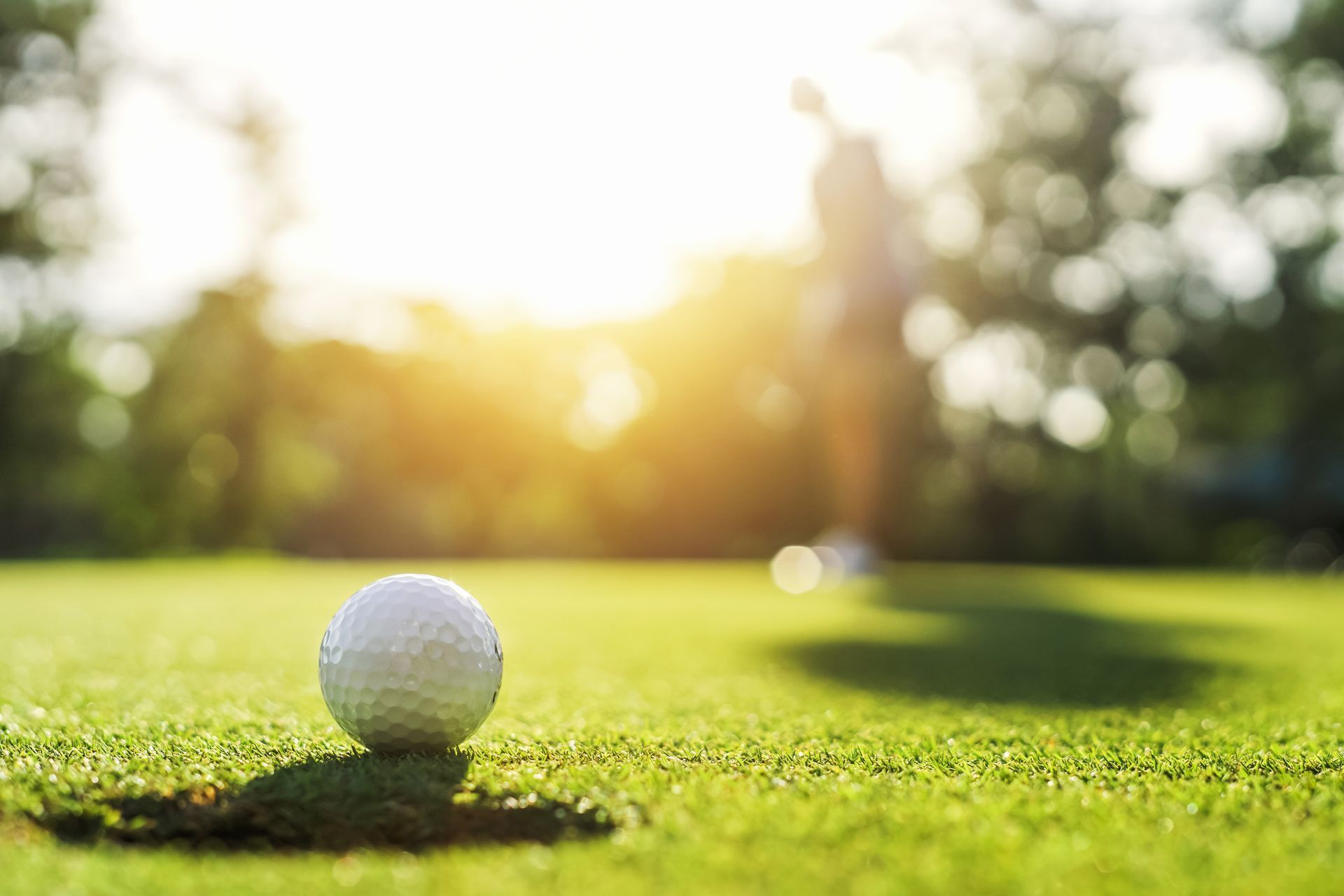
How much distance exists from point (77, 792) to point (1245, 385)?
2613cm

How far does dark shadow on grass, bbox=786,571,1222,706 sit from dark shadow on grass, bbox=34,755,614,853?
2.06 metres

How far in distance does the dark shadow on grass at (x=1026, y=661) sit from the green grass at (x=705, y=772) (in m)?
0.03

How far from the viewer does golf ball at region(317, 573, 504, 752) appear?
243 cm

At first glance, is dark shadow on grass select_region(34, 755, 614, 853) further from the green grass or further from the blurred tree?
the blurred tree

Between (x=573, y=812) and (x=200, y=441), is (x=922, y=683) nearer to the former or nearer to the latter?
(x=573, y=812)

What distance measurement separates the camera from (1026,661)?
15.4 ft

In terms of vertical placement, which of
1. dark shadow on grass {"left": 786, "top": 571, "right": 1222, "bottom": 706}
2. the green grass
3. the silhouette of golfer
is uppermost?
the silhouette of golfer

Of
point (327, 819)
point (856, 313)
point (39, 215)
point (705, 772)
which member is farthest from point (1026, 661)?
point (39, 215)

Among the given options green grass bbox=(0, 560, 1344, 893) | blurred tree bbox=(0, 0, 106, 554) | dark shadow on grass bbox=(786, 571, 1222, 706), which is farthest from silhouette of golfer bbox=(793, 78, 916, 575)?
blurred tree bbox=(0, 0, 106, 554)

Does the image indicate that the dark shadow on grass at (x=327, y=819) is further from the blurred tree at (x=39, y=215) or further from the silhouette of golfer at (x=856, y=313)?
the blurred tree at (x=39, y=215)

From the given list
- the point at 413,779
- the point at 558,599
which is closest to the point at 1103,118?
the point at 558,599

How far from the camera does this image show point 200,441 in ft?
101

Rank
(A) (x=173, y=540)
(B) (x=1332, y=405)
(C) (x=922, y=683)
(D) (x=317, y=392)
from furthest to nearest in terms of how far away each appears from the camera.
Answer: (D) (x=317, y=392)
(A) (x=173, y=540)
(B) (x=1332, y=405)
(C) (x=922, y=683)

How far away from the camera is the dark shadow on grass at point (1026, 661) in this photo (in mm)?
3766
